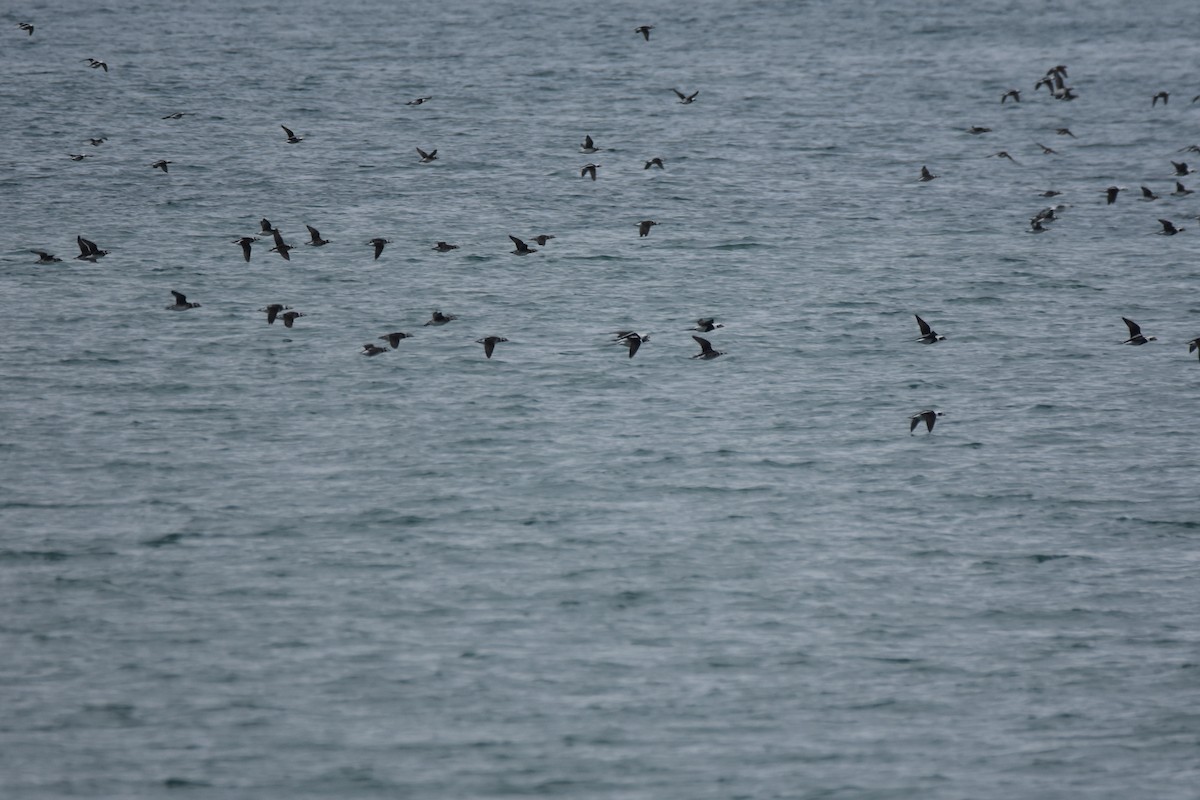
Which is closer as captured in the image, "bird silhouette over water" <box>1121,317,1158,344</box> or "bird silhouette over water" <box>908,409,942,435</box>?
"bird silhouette over water" <box>908,409,942,435</box>

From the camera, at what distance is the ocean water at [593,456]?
28.7 m

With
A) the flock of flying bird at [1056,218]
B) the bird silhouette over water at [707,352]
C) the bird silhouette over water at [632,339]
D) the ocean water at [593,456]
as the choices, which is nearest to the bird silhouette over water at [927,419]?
the flock of flying bird at [1056,218]

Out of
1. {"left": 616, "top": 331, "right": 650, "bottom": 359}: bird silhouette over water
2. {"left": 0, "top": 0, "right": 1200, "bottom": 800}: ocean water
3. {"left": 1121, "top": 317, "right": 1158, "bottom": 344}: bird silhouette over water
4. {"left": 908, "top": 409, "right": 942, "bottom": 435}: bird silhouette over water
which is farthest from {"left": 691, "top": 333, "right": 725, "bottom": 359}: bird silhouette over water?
{"left": 1121, "top": 317, "right": 1158, "bottom": 344}: bird silhouette over water

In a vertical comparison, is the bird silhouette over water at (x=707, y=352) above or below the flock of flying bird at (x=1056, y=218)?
below

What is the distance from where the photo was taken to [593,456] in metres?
42.0

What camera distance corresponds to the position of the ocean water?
2873 cm

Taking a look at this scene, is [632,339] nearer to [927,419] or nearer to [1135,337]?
[927,419]

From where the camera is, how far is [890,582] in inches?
1368

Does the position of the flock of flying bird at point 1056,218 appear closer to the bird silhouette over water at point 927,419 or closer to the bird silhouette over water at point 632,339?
the bird silhouette over water at point 927,419

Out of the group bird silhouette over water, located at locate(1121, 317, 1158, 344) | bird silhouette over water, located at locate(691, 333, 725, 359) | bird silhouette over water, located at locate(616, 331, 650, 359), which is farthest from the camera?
bird silhouette over water, located at locate(691, 333, 725, 359)

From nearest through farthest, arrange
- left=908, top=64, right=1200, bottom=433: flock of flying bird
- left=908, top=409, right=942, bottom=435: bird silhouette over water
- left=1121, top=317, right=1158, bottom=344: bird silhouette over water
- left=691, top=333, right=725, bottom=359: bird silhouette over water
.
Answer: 1. left=908, top=409, right=942, bottom=435: bird silhouette over water
2. left=908, top=64, right=1200, bottom=433: flock of flying bird
3. left=1121, top=317, right=1158, bottom=344: bird silhouette over water
4. left=691, top=333, right=725, bottom=359: bird silhouette over water

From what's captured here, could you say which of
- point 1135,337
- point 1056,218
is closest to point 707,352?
point 1135,337

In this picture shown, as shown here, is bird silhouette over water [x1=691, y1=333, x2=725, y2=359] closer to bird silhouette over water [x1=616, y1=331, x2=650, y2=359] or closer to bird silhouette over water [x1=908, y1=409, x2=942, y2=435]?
bird silhouette over water [x1=616, y1=331, x2=650, y2=359]

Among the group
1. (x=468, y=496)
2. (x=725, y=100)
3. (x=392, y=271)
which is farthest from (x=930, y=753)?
(x=725, y=100)
